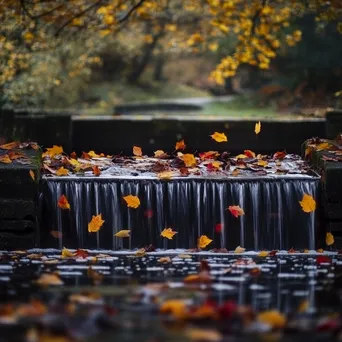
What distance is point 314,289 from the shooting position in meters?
7.64

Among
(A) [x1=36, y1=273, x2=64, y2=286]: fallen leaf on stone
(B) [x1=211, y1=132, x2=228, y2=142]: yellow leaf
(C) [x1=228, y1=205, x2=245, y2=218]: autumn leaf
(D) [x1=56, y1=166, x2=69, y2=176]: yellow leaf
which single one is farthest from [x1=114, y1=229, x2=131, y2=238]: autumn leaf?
(A) [x1=36, y1=273, x2=64, y2=286]: fallen leaf on stone

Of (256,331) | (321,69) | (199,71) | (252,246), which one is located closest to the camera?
(256,331)

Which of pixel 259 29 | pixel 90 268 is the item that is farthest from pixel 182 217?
pixel 259 29

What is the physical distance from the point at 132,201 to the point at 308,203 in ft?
5.90

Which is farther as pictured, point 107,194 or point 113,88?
point 113,88

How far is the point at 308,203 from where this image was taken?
10438mm

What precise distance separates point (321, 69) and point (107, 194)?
19.5 metres

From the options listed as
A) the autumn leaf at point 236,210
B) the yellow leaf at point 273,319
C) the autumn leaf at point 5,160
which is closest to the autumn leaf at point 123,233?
the autumn leaf at point 236,210

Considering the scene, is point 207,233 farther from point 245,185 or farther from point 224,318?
point 224,318

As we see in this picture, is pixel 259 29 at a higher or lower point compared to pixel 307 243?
higher

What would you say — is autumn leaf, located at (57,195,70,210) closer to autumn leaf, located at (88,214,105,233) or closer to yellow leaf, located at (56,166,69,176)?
autumn leaf, located at (88,214,105,233)

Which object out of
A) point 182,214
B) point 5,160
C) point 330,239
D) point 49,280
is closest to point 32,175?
point 5,160

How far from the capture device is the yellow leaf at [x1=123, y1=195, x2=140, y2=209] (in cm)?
1045

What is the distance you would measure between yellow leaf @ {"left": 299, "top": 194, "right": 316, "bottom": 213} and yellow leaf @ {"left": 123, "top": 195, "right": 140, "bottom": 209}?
168 centimetres
